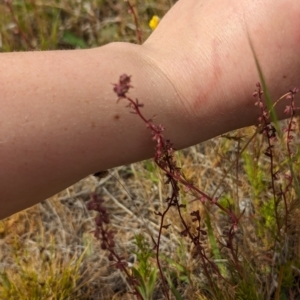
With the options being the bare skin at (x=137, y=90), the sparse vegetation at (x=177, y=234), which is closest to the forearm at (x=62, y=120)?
the bare skin at (x=137, y=90)

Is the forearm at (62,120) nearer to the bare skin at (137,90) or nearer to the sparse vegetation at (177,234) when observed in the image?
the bare skin at (137,90)

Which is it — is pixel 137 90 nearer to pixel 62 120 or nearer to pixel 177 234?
pixel 62 120

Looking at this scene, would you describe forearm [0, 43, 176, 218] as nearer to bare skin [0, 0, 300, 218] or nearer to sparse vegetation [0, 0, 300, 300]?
bare skin [0, 0, 300, 218]

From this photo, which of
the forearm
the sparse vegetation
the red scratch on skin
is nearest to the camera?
the forearm

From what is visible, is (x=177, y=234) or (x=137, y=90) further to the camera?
(x=177, y=234)

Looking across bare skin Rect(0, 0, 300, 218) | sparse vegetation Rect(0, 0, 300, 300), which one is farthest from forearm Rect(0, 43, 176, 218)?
sparse vegetation Rect(0, 0, 300, 300)

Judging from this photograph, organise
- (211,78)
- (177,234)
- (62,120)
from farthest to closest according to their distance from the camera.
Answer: (177,234) < (211,78) < (62,120)

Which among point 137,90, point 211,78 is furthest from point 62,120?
point 211,78
